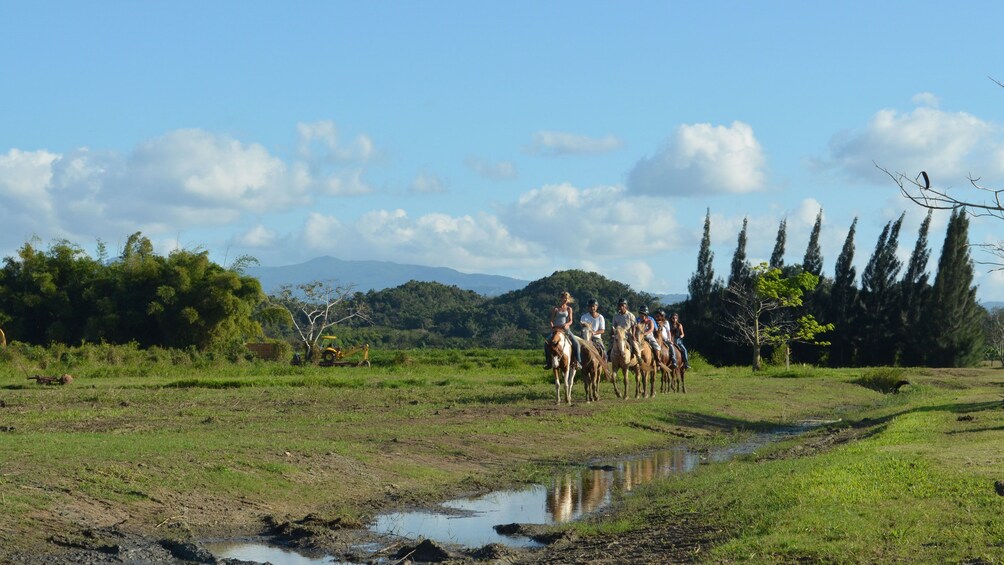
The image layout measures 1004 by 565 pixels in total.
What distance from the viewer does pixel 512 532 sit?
Result: 12.0 m

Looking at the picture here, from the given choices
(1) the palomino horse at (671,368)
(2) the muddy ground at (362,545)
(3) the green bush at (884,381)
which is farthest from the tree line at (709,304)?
(2) the muddy ground at (362,545)

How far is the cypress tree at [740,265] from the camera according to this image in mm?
66062

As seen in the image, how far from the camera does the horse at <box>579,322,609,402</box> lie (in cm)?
2525

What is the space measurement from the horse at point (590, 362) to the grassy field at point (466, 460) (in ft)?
2.26

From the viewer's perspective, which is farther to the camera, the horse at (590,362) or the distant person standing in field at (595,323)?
the distant person standing in field at (595,323)

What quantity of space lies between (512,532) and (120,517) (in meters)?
4.11

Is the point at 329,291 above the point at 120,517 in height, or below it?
above

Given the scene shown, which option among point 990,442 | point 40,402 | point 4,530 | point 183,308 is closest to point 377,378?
point 40,402

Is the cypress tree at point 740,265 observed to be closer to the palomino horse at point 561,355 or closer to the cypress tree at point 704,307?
the cypress tree at point 704,307

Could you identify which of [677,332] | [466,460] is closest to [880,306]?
[677,332]

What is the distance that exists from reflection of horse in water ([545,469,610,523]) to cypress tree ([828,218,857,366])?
49204 mm

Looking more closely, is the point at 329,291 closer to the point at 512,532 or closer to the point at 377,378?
the point at 377,378

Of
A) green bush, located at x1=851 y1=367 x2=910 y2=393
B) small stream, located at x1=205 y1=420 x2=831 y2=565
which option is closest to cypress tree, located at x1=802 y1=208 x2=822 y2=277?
green bush, located at x1=851 y1=367 x2=910 y2=393

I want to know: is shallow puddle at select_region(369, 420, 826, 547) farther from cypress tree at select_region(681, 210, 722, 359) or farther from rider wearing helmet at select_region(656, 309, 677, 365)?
cypress tree at select_region(681, 210, 722, 359)
